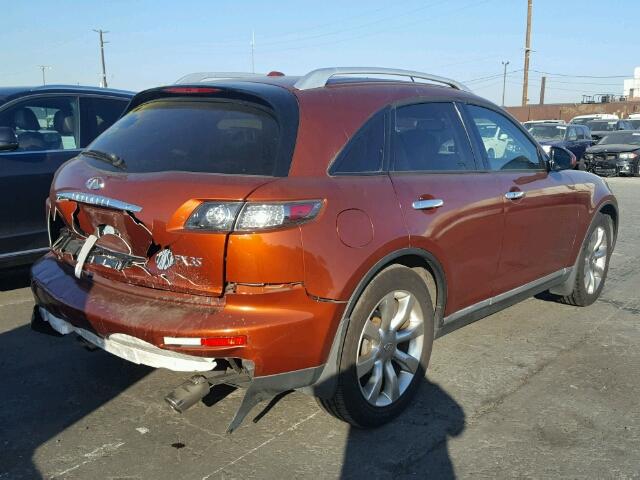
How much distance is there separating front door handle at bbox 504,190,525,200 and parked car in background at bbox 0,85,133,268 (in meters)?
3.79

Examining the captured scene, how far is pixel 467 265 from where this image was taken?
3639 mm

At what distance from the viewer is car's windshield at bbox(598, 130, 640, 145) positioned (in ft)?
65.9

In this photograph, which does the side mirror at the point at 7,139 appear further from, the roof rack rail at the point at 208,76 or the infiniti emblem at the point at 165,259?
the infiniti emblem at the point at 165,259

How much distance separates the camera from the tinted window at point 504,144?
4.06m

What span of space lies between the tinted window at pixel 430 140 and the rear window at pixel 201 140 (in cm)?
80

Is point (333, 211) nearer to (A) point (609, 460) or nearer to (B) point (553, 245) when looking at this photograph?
(A) point (609, 460)

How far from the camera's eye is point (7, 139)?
194 inches

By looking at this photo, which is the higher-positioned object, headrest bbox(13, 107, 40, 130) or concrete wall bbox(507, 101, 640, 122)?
concrete wall bbox(507, 101, 640, 122)

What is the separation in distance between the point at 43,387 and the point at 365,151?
7.70 feet

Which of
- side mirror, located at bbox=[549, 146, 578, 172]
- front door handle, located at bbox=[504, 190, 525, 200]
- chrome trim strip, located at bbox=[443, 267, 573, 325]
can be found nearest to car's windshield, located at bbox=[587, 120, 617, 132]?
side mirror, located at bbox=[549, 146, 578, 172]

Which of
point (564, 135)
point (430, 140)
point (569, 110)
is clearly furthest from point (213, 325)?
point (569, 110)

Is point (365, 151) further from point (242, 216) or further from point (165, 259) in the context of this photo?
point (165, 259)

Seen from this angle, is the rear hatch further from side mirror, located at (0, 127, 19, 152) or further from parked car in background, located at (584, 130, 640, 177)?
parked car in background, located at (584, 130, 640, 177)

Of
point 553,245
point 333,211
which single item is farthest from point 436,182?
point 553,245
